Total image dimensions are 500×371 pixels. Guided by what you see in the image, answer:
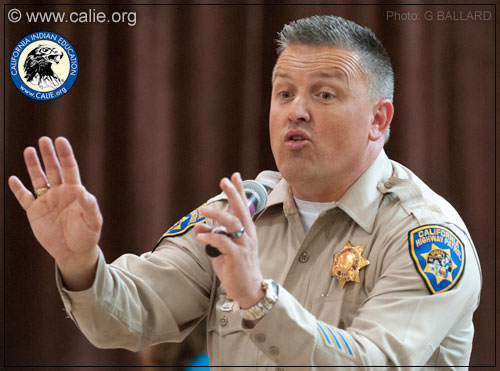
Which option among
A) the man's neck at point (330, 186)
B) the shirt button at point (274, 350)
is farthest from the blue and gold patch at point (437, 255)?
the shirt button at point (274, 350)

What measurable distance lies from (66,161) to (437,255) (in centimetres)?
83

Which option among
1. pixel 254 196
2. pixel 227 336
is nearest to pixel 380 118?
pixel 254 196

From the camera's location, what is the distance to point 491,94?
2.55m

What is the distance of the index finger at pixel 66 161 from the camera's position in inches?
56.1

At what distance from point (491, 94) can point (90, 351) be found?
1.74 meters

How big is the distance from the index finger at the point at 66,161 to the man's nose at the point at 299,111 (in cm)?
57

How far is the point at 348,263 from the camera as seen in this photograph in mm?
1706

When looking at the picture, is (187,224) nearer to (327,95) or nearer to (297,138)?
(297,138)

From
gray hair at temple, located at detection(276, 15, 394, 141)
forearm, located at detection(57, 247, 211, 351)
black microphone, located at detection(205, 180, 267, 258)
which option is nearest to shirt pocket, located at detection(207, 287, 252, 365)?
forearm, located at detection(57, 247, 211, 351)

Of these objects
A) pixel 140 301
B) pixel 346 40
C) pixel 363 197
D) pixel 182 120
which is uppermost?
pixel 346 40

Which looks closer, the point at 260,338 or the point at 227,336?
the point at 260,338

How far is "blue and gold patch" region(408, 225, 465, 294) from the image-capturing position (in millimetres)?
1559

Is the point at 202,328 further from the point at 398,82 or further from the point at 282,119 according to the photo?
the point at 398,82

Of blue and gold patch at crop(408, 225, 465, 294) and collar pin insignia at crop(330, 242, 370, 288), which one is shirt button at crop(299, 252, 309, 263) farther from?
blue and gold patch at crop(408, 225, 465, 294)
